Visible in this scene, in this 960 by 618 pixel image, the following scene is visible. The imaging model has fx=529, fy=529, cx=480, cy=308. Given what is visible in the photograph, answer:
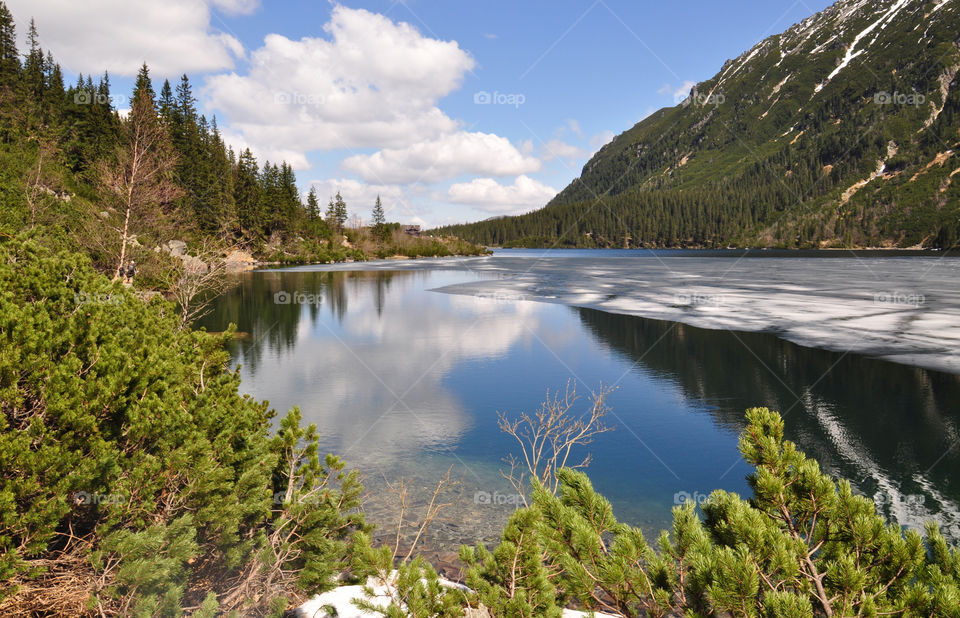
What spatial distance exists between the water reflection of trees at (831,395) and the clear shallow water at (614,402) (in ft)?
0.19

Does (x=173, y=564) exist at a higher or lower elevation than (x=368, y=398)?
higher

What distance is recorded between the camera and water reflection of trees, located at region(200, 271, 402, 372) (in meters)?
23.4

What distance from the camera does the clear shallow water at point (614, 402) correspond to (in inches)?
379

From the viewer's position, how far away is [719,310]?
96.1 feet

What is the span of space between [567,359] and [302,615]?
15.2 meters

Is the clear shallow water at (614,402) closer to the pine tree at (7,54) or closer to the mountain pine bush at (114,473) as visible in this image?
the mountain pine bush at (114,473)

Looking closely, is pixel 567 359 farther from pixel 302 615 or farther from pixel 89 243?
pixel 89 243

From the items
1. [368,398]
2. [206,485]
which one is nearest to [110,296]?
[206,485]

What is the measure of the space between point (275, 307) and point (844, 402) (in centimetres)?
3029

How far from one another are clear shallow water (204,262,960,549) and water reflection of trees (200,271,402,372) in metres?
0.28

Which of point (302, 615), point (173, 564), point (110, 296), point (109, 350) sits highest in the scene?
point (110, 296)

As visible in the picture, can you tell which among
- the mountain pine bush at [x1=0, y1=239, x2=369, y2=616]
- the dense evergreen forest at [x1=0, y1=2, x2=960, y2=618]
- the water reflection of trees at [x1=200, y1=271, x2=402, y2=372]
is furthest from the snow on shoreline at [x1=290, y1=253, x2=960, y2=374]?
the mountain pine bush at [x1=0, y1=239, x2=369, y2=616]

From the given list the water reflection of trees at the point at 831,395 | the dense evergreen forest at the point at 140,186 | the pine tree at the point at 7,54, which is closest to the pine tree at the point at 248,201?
the dense evergreen forest at the point at 140,186

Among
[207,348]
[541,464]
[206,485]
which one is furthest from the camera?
[541,464]
